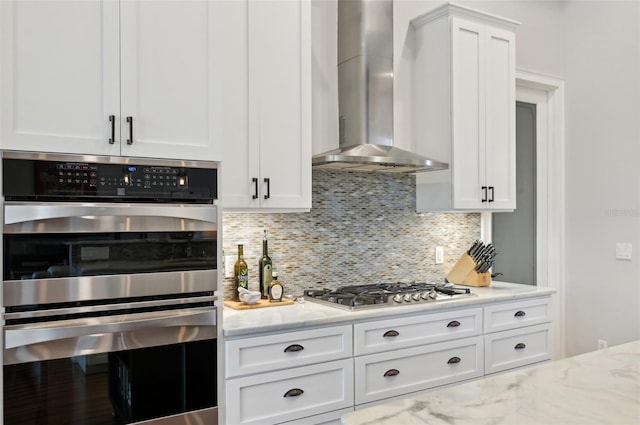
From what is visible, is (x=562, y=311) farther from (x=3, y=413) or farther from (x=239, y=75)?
(x=3, y=413)

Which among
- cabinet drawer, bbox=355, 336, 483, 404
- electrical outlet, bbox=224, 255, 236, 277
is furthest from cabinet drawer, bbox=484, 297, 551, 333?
electrical outlet, bbox=224, 255, 236, 277

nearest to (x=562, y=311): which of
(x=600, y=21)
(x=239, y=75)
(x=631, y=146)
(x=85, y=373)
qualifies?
(x=631, y=146)

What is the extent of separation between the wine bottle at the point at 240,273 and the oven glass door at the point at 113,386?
669mm

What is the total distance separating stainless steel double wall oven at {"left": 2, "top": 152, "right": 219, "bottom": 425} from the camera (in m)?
1.82

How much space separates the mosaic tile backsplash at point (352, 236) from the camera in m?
3.02

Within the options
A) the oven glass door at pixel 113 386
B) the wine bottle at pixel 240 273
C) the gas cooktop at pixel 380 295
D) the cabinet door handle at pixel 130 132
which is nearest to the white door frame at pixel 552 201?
the gas cooktop at pixel 380 295

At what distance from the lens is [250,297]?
2701mm

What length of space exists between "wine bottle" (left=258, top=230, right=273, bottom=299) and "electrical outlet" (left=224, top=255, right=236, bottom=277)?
0.51ft

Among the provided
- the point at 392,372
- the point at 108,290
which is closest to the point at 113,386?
the point at 108,290

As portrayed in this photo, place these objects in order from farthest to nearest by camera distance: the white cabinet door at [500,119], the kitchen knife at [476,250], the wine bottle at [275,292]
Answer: the kitchen knife at [476,250] < the white cabinet door at [500,119] < the wine bottle at [275,292]

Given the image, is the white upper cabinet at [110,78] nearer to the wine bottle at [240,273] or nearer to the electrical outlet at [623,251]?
the wine bottle at [240,273]

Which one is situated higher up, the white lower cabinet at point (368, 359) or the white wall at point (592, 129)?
the white wall at point (592, 129)

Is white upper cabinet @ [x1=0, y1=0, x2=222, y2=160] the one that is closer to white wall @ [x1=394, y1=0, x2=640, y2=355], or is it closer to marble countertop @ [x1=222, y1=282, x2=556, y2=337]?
marble countertop @ [x1=222, y1=282, x2=556, y2=337]

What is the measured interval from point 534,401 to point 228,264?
1955 mm
